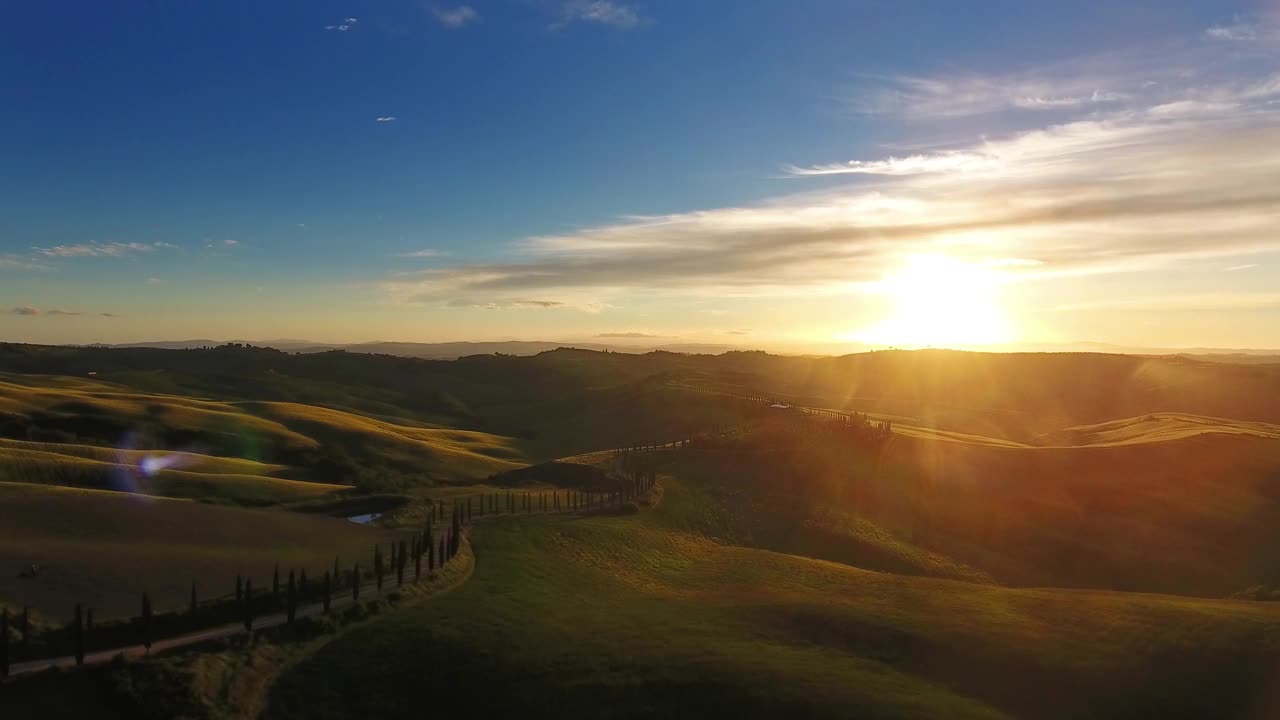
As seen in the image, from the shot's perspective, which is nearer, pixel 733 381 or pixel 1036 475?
pixel 1036 475

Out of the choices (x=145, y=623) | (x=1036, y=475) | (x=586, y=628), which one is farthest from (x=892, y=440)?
(x=145, y=623)

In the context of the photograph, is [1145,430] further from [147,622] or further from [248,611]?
[147,622]

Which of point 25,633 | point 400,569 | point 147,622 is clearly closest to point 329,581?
point 400,569

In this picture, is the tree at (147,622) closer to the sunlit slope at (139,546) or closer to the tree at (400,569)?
the sunlit slope at (139,546)

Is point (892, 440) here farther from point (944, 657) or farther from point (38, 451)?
point (38, 451)

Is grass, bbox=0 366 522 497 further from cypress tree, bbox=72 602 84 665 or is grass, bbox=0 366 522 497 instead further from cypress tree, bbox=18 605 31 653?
cypress tree, bbox=72 602 84 665

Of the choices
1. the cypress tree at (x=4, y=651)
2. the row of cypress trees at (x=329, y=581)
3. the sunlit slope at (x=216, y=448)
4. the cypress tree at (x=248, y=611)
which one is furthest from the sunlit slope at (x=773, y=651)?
the sunlit slope at (x=216, y=448)
